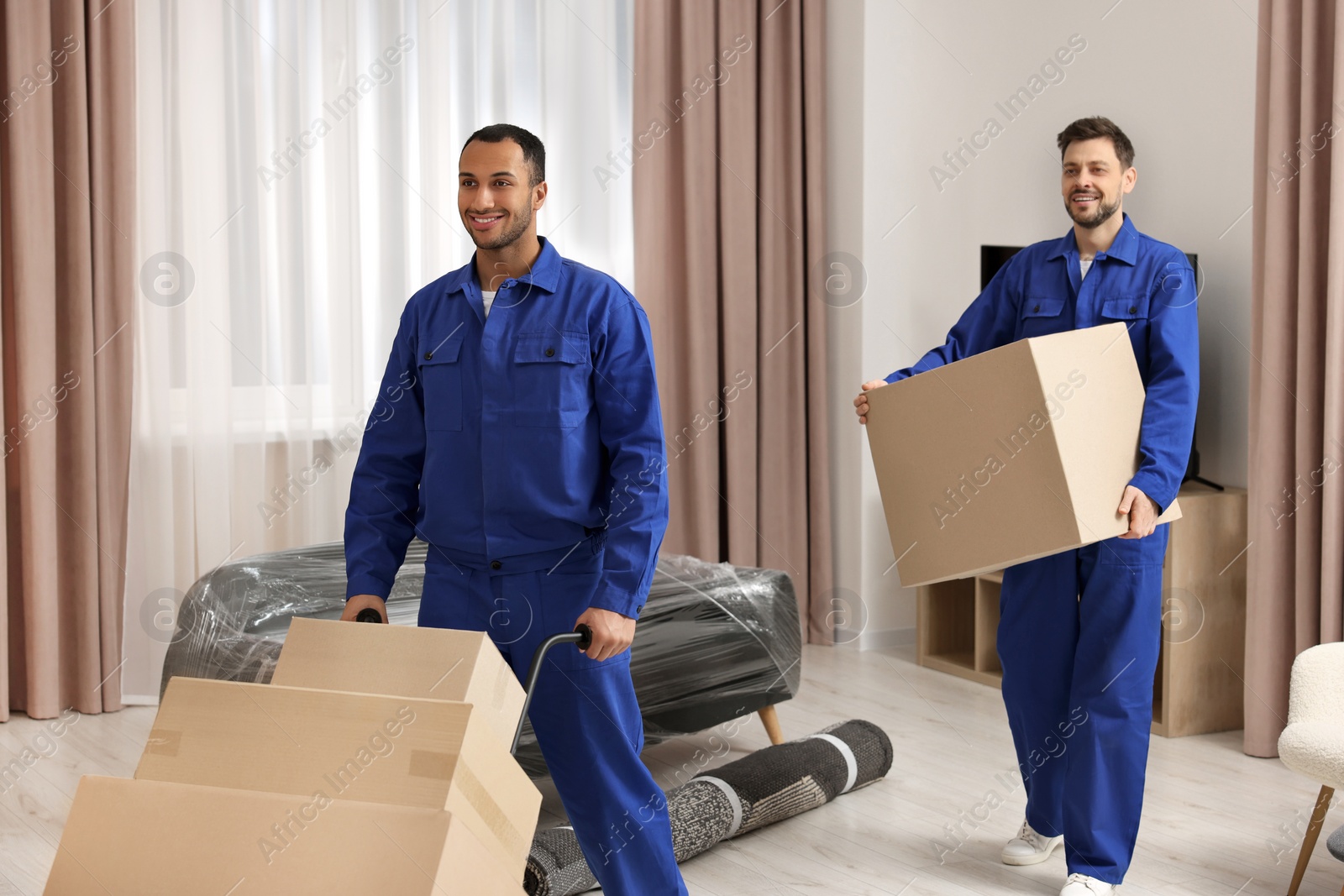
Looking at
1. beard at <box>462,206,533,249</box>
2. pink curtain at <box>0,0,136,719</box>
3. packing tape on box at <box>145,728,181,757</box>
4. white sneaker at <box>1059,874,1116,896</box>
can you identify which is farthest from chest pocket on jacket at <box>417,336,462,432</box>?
pink curtain at <box>0,0,136,719</box>

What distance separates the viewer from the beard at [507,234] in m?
1.80

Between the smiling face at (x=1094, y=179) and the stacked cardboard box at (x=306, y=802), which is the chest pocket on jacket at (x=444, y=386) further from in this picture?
the smiling face at (x=1094, y=179)

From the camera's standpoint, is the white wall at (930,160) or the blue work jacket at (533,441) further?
the white wall at (930,160)

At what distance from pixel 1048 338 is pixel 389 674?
1206mm

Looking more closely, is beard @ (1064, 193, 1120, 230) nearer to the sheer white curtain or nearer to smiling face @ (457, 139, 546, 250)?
smiling face @ (457, 139, 546, 250)

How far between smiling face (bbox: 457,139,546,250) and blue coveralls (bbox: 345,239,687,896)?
9 centimetres

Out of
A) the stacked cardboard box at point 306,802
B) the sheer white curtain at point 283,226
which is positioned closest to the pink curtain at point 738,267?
the sheer white curtain at point 283,226

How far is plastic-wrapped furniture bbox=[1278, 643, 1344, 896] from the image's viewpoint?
7.01 feet

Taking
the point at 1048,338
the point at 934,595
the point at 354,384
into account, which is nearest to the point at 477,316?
the point at 1048,338

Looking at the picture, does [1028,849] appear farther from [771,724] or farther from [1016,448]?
[1016,448]

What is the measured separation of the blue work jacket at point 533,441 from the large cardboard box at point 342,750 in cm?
42

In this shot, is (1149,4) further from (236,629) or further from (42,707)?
(42,707)

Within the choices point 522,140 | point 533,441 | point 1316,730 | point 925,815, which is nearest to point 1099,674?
point 1316,730

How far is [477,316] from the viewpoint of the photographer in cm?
187
